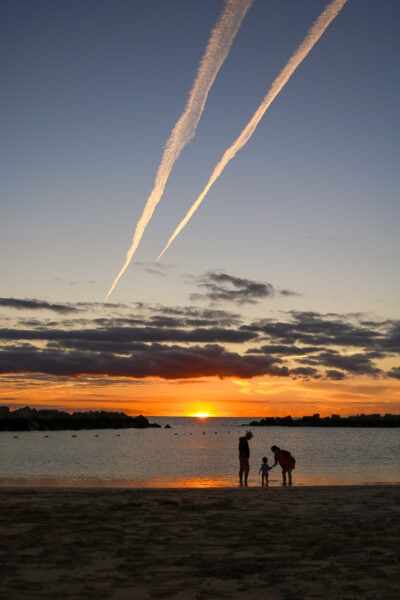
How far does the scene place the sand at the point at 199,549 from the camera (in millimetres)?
8344

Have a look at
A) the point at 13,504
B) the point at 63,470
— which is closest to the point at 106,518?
the point at 13,504

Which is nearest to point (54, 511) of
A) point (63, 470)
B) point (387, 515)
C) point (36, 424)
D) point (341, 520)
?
point (341, 520)

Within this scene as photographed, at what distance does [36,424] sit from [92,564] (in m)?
136

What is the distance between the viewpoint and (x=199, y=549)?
10891 millimetres

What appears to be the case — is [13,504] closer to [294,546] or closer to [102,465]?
[294,546]

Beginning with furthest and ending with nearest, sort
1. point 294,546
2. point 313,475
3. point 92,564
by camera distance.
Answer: point 313,475
point 294,546
point 92,564

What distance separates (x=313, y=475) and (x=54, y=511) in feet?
85.4

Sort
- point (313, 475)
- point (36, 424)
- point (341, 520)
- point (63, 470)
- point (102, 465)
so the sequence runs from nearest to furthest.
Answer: point (341, 520) < point (313, 475) < point (63, 470) < point (102, 465) < point (36, 424)

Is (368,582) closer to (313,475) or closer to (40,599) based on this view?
(40,599)

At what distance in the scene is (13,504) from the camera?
17.0 metres

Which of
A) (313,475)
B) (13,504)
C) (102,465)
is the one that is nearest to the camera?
(13,504)

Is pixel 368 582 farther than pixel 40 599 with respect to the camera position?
Yes

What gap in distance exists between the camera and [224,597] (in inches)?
314

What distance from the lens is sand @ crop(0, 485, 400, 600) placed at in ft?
27.4
